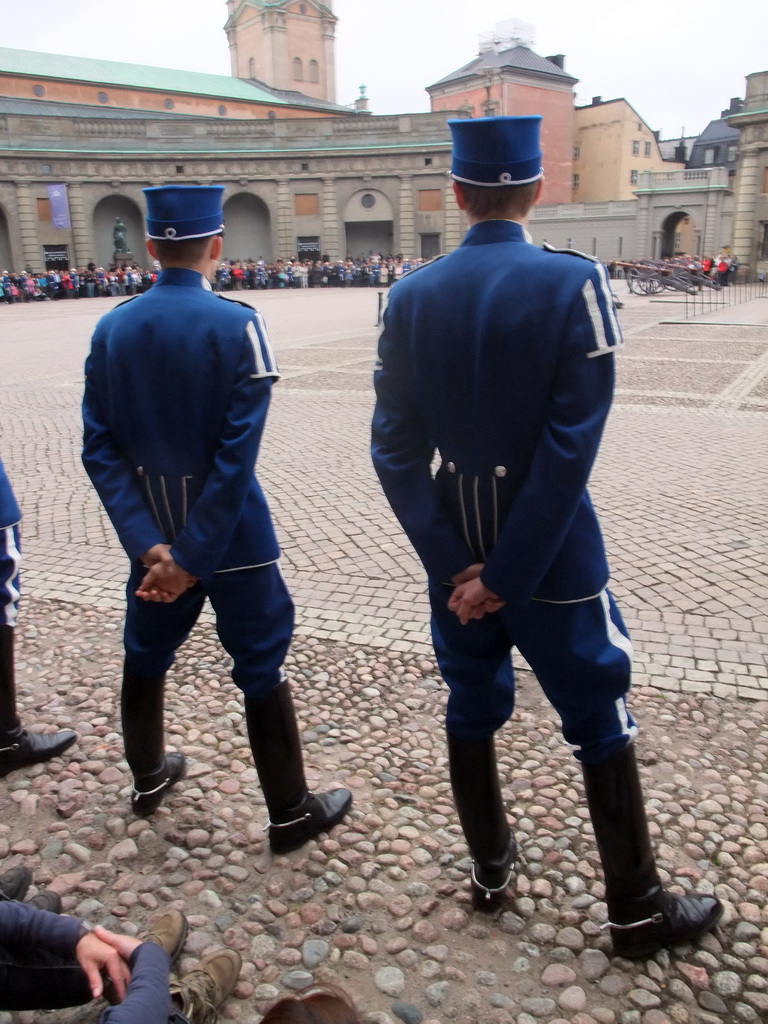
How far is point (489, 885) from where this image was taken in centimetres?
255

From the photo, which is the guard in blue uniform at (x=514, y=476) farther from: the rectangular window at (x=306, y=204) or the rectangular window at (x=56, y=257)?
the rectangular window at (x=306, y=204)

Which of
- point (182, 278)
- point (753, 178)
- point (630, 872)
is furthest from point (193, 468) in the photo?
point (753, 178)

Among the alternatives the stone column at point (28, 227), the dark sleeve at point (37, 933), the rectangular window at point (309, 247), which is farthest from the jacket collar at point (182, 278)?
the rectangular window at point (309, 247)

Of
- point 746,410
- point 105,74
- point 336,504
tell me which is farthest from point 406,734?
point 105,74

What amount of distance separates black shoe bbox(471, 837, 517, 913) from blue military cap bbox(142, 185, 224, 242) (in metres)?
2.06

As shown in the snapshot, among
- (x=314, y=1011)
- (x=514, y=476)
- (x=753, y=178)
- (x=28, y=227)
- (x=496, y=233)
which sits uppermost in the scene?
(x=753, y=178)

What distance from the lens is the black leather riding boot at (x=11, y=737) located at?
11.0ft

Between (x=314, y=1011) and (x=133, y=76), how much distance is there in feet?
208

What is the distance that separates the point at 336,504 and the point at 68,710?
3.23m

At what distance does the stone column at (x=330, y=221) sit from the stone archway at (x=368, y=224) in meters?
0.75

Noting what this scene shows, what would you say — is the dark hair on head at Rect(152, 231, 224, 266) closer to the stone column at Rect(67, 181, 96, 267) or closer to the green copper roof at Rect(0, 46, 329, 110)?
the stone column at Rect(67, 181, 96, 267)

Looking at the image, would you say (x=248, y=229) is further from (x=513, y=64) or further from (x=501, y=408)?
(x=501, y=408)

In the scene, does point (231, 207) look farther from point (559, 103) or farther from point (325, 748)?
point (325, 748)

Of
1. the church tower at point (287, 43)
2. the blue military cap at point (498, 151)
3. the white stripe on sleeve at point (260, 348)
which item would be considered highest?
the church tower at point (287, 43)
